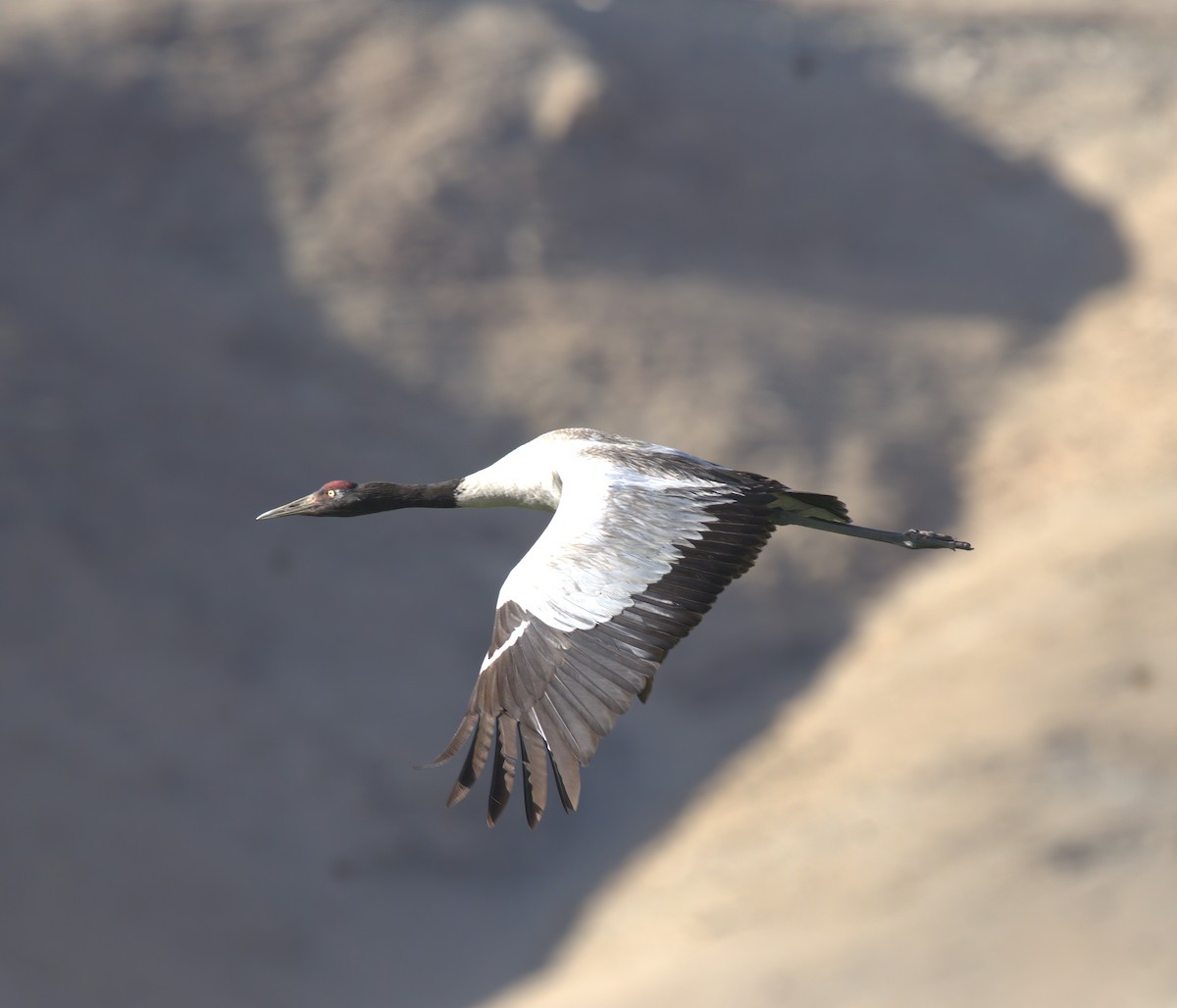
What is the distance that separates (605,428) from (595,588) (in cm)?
1785

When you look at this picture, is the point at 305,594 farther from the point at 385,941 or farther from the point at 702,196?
the point at 702,196

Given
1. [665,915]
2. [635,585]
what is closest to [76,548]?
[665,915]

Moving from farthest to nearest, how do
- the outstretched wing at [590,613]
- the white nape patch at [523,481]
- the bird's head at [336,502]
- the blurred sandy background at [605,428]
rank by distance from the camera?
the blurred sandy background at [605,428] → the bird's head at [336,502] → the white nape patch at [523,481] → the outstretched wing at [590,613]

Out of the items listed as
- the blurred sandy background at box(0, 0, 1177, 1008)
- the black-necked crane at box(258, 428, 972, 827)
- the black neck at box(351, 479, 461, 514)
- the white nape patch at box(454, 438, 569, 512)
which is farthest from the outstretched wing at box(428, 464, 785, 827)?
the blurred sandy background at box(0, 0, 1177, 1008)

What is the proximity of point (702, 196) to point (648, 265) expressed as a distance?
5.75 feet

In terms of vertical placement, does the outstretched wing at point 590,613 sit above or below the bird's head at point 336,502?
below

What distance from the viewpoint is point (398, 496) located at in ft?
37.6

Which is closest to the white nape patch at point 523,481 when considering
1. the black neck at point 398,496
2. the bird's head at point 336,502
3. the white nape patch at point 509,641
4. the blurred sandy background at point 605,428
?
the black neck at point 398,496

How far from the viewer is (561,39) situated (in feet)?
94.0

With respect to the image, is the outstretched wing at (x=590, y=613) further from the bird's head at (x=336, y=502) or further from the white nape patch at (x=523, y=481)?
the bird's head at (x=336, y=502)

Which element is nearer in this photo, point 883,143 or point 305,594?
point 305,594

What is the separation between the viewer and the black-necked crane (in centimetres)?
781

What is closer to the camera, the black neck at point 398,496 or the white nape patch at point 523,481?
the white nape patch at point 523,481

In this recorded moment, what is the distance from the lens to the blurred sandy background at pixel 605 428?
22.0 metres
